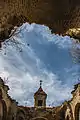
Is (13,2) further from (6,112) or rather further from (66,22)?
(6,112)

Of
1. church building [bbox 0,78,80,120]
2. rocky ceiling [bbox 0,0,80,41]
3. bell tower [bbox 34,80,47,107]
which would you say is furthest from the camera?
bell tower [bbox 34,80,47,107]

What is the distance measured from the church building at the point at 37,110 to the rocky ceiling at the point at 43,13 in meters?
15.6

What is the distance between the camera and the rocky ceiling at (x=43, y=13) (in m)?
7.25

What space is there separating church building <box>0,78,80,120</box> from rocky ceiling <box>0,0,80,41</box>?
15639 millimetres

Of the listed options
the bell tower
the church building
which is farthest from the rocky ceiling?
the bell tower

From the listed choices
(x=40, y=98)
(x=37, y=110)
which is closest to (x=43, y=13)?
(x=37, y=110)

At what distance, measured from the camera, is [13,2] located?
7.50 metres

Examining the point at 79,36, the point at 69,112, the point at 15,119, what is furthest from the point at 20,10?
the point at 15,119

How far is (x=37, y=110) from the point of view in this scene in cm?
3300

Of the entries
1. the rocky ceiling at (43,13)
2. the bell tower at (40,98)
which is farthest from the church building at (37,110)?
the rocky ceiling at (43,13)

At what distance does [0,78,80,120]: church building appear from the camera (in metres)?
25.1

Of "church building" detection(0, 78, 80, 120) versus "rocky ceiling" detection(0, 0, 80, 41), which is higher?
"church building" detection(0, 78, 80, 120)

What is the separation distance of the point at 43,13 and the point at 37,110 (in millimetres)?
26255

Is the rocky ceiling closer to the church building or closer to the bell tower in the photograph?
the church building
